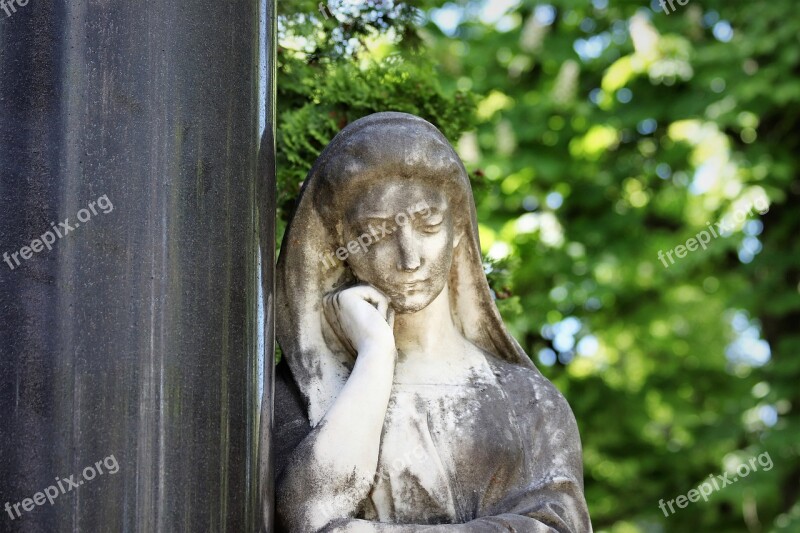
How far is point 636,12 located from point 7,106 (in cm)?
942

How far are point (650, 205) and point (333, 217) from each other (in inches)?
331

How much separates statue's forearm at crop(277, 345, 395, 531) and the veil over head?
0.86 feet

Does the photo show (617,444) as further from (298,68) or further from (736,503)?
(298,68)

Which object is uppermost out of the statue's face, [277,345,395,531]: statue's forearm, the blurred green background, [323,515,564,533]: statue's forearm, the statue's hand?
the blurred green background

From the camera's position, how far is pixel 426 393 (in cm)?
452

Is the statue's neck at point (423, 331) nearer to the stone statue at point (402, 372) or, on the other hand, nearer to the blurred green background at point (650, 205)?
the stone statue at point (402, 372)

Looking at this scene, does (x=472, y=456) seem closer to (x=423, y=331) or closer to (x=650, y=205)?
(x=423, y=331)

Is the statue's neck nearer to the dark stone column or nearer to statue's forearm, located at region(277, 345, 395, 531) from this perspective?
statue's forearm, located at region(277, 345, 395, 531)

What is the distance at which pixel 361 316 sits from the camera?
4.37 metres

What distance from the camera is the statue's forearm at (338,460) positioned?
4113mm

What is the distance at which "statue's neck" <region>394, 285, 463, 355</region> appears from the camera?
466cm

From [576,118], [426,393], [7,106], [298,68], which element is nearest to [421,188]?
[426,393]

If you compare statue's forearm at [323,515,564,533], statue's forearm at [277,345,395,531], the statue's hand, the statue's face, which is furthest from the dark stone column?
the statue's face

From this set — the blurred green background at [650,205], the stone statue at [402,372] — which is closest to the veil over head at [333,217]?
the stone statue at [402,372]
